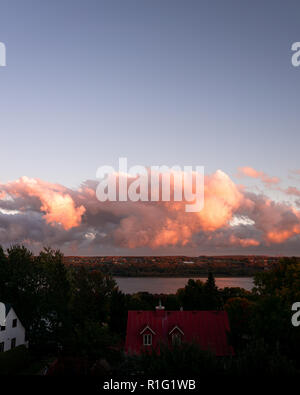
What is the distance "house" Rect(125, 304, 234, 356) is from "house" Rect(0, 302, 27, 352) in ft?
45.6

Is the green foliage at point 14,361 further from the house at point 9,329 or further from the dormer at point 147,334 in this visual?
the dormer at point 147,334

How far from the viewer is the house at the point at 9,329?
40.5 meters

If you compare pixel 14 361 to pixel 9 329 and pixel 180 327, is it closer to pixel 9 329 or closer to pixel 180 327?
pixel 9 329

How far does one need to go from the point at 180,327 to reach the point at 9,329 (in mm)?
19321

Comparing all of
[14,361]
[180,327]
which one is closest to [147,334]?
[180,327]

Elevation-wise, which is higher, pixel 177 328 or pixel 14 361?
pixel 177 328

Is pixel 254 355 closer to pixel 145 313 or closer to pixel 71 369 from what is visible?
pixel 71 369

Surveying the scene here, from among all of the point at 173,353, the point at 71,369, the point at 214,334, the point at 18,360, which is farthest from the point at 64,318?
the point at 173,353

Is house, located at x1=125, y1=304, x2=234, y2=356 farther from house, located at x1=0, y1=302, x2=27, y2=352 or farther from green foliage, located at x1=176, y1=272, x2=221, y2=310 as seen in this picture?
green foliage, located at x1=176, y1=272, x2=221, y2=310

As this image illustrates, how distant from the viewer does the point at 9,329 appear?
4175 centimetres

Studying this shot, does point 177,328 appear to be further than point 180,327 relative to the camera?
No

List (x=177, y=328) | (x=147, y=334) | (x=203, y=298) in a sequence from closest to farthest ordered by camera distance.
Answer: (x=147, y=334), (x=177, y=328), (x=203, y=298)

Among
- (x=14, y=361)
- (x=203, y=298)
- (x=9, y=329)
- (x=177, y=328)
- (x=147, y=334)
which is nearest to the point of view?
(x=14, y=361)

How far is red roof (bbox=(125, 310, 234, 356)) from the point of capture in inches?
1449
